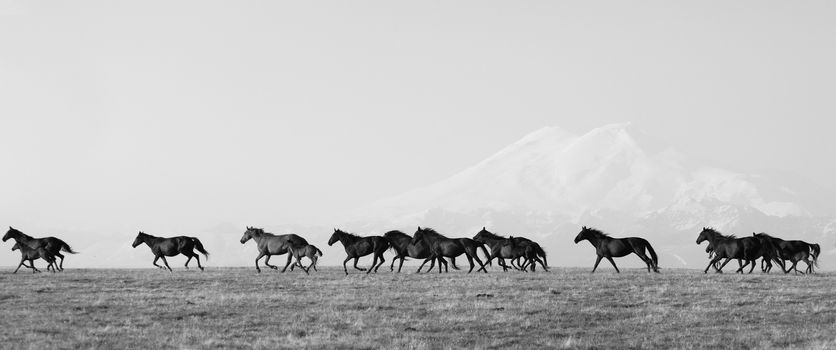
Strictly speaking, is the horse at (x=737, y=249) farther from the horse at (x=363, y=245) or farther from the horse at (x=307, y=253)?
the horse at (x=307, y=253)

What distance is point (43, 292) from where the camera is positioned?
3039cm

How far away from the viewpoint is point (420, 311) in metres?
26.7

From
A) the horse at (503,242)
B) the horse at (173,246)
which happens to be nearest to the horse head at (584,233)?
the horse at (503,242)

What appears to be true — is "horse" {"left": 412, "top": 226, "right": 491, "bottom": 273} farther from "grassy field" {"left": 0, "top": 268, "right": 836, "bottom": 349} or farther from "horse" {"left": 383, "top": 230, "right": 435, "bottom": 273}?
"grassy field" {"left": 0, "top": 268, "right": 836, "bottom": 349}

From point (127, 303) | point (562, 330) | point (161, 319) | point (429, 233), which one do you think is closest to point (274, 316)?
point (161, 319)

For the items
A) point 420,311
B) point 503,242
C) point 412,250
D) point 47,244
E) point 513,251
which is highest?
point 47,244

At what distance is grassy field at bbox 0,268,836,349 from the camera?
22562mm

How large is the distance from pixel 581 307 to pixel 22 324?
47.3 feet

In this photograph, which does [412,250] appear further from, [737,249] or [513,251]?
[737,249]

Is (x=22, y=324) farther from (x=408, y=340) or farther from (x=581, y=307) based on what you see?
(x=581, y=307)

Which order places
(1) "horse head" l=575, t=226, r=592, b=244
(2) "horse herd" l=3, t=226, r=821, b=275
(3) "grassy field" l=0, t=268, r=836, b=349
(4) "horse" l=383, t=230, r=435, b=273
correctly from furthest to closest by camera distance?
(4) "horse" l=383, t=230, r=435, b=273, (1) "horse head" l=575, t=226, r=592, b=244, (2) "horse herd" l=3, t=226, r=821, b=275, (3) "grassy field" l=0, t=268, r=836, b=349

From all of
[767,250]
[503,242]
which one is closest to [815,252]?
[767,250]

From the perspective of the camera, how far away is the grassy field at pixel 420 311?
22562 mm

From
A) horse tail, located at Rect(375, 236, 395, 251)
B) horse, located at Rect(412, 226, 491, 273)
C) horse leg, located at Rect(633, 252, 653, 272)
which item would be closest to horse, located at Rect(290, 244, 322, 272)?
horse tail, located at Rect(375, 236, 395, 251)
